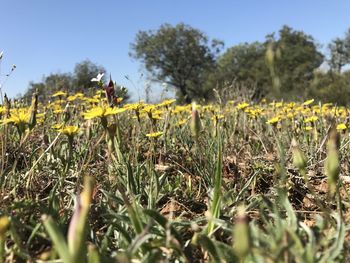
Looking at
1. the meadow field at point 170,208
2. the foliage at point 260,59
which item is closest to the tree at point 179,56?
the foliage at point 260,59

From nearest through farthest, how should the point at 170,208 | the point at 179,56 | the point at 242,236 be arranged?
the point at 242,236 < the point at 170,208 < the point at 179,56

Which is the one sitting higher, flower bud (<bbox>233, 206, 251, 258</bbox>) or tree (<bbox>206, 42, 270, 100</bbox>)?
tree (<bbox>206, 42, 270, 100</bbox>)

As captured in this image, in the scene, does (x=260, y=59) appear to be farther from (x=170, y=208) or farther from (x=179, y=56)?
(x=170, y=208)

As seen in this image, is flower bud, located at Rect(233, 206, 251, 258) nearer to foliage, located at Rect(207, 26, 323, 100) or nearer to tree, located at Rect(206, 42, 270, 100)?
foliage, located at Rect(207, 26, 323, 100)

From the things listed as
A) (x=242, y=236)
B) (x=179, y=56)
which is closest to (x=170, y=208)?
(x=242, y=236)

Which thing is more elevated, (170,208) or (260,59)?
(260,59)

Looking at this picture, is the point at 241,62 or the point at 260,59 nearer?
the point at 260,59

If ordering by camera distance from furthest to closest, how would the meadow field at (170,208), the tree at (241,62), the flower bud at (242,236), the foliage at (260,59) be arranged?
the tree at (241,62)
the foliage at (260,59)
the meadow field at (170,208)
the flower bud at (242,236)

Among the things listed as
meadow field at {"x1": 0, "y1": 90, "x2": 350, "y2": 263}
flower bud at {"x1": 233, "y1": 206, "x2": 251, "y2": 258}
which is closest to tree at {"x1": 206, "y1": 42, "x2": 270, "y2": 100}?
meadow field at {"x1": 0, "y1": 90, "x2": 350, "y2": 263}

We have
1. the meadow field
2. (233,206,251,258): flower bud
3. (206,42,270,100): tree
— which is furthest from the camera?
(206,42,270,100): tree

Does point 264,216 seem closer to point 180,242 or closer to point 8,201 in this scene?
point 180,242

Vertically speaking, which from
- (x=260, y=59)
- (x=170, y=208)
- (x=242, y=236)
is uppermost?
(x=260, y=59)

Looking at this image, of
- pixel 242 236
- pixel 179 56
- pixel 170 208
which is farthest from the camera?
pixel 179 56

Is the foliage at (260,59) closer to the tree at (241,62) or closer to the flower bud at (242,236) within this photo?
the tree at (241,62)
